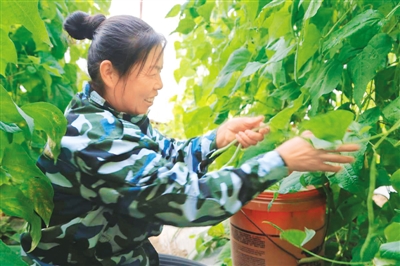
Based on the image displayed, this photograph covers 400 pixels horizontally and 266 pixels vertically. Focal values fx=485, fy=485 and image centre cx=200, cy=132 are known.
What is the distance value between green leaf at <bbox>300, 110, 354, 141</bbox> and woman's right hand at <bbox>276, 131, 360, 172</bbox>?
0.10 m

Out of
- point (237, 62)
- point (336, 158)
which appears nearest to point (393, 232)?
point (336, 158)

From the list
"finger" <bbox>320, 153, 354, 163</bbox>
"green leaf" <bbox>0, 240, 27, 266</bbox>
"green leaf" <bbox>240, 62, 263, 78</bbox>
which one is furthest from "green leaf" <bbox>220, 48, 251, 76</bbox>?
"green leaf" <bbox>0, 240, 27, 266</bbox>

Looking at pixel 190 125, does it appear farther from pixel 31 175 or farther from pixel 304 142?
pixel 31 175

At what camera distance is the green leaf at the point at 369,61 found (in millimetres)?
674

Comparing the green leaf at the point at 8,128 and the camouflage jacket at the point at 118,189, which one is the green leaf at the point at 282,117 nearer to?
the camouflage jacket at the point at 118,189

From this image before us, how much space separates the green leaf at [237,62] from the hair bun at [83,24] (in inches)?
11.4

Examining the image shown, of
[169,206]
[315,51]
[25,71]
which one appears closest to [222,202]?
[169,206]

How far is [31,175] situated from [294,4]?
0.48 m

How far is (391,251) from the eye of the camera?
442 mm

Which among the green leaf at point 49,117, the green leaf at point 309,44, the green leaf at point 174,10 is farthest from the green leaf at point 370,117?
the green leaf at point 174,10

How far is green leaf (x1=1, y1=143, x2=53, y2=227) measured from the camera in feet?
1.56

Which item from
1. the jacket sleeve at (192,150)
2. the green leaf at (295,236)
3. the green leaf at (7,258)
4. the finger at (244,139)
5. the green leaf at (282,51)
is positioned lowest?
the jacket sleeve at (192,150)

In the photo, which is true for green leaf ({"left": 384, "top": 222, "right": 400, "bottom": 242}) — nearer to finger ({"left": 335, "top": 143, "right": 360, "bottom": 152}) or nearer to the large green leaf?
finger ({"left": 335, "top": 143, "right": 360, "bottom": 152})

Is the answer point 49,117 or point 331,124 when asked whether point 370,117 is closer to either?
point 331,124
